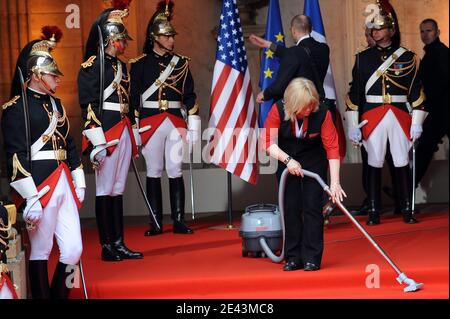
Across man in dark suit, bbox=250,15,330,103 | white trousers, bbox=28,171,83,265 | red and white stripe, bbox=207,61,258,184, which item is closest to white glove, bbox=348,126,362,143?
man in dark suit, bbox=250,15,330,103

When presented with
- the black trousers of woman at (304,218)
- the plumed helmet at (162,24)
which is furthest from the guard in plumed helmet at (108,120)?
the black trousers of woman at (304,218)

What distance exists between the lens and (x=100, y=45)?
8.63 m

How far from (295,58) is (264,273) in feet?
6.91

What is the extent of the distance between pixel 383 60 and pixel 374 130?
59 cm

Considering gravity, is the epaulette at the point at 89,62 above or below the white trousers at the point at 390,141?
above

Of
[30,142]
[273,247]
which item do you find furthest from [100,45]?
[273,247]

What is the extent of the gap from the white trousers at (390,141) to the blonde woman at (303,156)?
6.83 ft

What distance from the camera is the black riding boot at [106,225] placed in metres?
9.00

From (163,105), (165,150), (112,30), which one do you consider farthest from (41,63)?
(165,150)

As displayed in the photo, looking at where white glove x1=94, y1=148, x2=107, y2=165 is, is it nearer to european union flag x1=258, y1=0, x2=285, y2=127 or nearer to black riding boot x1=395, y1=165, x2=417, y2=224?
european union flag x1=258, y1=0, x2=285, y2=127

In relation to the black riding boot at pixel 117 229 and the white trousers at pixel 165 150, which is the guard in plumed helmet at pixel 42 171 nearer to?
the black riding boot at pixel 117 229

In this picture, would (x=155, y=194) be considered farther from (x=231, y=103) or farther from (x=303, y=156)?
(x=303, y=156)

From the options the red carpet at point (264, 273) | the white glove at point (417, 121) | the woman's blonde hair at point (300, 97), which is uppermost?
the woman's blonde hair at point (300, 97)

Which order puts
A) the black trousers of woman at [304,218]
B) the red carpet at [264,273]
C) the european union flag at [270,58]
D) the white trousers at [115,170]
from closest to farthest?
the red carpet at [264,273]
the black trousers of woman at [304,218]
the white trousers at [115,170]
the european union flag at [270,58]
